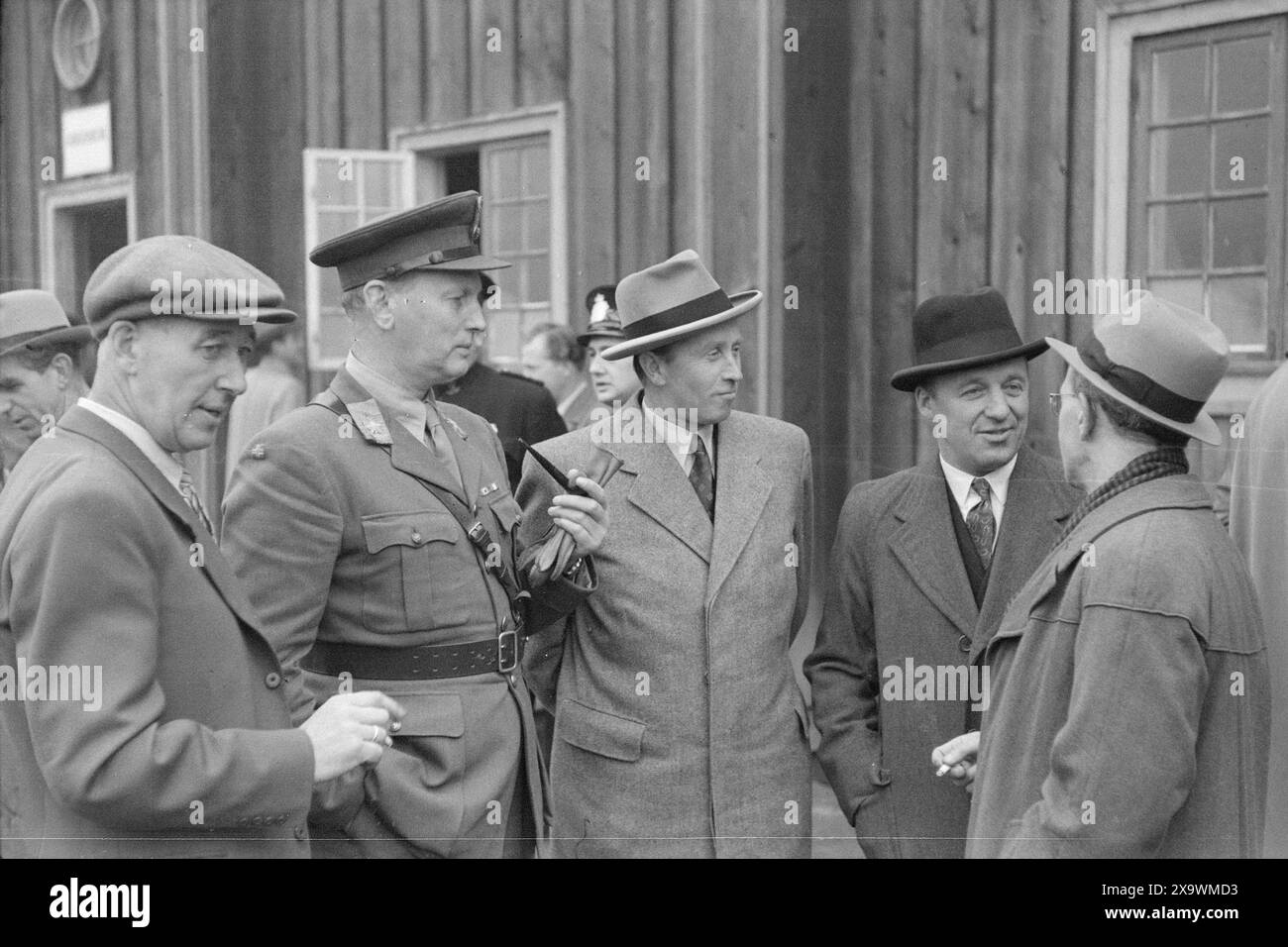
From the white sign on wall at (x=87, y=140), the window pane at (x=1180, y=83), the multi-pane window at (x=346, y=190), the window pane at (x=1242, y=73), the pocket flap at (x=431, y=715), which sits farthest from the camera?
the white sign on wall at (x=87, y=140)

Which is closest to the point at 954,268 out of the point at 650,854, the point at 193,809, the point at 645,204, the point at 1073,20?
the point at 1073,20

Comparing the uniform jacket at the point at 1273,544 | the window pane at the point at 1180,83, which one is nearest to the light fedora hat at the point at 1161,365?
the uniform jacket at the point at 1273,544

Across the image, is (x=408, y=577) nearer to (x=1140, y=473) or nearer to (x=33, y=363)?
(x=1140, y=473)

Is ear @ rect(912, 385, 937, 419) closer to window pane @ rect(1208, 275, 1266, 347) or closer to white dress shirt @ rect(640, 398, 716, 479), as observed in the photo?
white dress shirt @ rect(640, 398, 716, 479)

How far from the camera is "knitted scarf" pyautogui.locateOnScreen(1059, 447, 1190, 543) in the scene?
8.52 feet

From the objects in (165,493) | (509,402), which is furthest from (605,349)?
(165,493)

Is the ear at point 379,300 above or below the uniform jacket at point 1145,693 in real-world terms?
above

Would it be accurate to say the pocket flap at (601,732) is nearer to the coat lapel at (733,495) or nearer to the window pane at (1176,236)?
the coat lapel at (733,495)

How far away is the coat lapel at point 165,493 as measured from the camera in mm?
2428

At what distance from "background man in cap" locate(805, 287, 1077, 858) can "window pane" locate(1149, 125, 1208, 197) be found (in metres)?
1.84

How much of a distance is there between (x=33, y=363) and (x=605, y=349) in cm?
224

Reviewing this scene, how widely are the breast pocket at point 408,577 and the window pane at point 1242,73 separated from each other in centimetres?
335

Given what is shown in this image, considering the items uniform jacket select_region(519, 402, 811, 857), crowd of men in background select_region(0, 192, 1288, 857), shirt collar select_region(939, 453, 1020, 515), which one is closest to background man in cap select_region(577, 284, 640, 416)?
crowd of men in background select_region(0, 192, 1288, 857)

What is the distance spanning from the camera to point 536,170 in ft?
24.2
